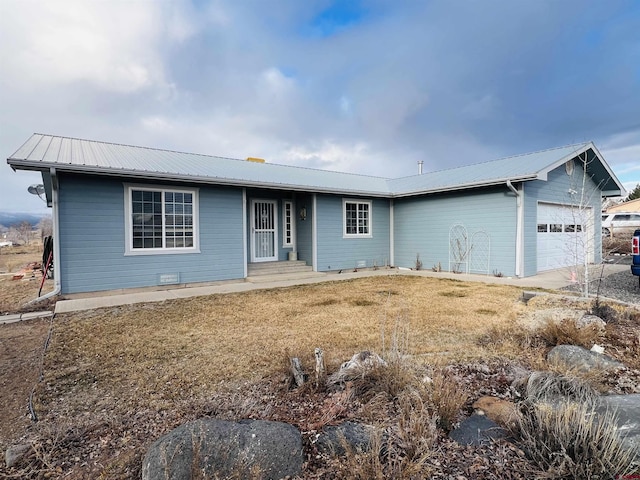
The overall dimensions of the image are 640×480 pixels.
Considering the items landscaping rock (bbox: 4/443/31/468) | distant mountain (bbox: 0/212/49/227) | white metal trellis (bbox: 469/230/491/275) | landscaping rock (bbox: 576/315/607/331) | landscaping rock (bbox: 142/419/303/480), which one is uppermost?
distant mountain (bbox: 0/212/49/227)

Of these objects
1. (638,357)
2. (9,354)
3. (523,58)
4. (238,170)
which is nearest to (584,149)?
(523,58)

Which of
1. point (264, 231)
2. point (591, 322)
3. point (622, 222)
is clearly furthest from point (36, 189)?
point (622, 222)

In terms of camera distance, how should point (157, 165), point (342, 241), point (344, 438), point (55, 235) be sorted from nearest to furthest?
point (344, 438) → point (55, 235) → point (157, 165) → point (342, 241)

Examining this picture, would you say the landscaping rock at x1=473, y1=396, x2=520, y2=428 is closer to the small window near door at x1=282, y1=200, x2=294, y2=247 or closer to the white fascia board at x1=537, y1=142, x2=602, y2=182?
the white fascia board at x1=537, y1=142, x2=602, y2=182

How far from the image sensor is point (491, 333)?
14.6ft

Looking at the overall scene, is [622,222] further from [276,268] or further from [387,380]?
[387,380]

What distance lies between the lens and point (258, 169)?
12492mm

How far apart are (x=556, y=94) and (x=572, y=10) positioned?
4906 millimetres

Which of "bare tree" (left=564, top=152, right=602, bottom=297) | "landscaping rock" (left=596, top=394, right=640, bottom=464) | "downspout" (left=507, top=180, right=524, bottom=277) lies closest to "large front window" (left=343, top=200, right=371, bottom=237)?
"downspout" (left=507, top=180, right=524, bottom=277)

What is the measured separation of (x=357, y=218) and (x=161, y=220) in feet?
22.6

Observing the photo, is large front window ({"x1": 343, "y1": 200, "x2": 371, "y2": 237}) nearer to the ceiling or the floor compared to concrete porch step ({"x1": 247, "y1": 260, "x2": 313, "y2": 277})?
nearer to the ceiling

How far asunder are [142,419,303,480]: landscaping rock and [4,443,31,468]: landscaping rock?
0.95 meters

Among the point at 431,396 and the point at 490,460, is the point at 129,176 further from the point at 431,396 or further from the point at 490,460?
the point at 490,460

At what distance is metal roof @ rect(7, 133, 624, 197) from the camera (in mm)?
7609
